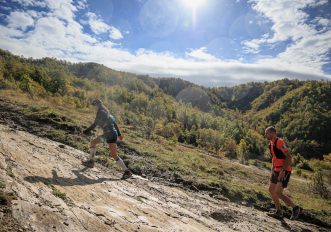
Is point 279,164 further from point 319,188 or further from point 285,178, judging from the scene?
point 319,188

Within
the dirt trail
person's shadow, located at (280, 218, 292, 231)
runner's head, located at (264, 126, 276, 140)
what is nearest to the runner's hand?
runner's head, located at (264, 126, 276, 140)

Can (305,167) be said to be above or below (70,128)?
below

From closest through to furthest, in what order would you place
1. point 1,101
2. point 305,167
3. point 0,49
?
point 1,101
point 305,167
point 0,49

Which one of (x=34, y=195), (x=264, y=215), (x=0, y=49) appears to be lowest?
(x=264, y=215)

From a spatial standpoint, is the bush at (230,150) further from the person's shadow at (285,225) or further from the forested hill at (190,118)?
the person's shadow at (285,225)

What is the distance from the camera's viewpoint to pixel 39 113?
59.4 ft

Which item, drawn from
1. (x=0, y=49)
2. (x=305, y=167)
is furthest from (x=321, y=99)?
(x=0, y=49)

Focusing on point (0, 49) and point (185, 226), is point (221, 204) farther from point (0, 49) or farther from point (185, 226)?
point (0, 49)

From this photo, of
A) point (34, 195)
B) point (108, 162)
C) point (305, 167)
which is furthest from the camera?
point (305, 167)

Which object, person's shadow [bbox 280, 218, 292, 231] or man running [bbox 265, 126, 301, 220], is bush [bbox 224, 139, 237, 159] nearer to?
person's shadow [bbox 280, 218, 292, 231]

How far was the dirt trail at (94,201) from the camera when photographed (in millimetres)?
6316

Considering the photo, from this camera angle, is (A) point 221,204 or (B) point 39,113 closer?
(A) point 221,204

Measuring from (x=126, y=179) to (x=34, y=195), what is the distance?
4.35m

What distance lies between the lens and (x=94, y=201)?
762 centimetres
